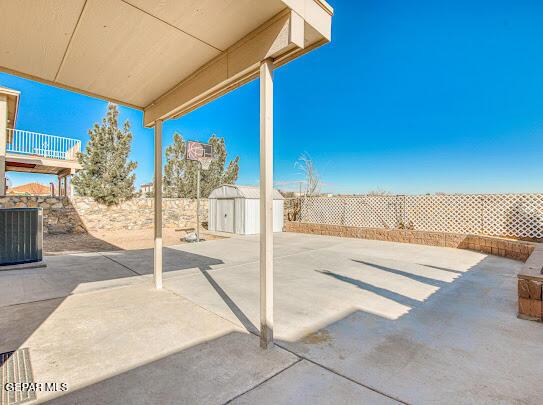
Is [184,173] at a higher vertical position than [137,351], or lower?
higher

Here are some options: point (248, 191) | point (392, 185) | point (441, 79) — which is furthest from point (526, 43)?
point (248, 191)

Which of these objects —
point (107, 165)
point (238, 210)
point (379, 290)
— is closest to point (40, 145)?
point (107, 165)

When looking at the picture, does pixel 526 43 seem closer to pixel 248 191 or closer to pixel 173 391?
pixel 248 191

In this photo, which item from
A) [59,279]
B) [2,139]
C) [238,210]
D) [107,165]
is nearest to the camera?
[59,279]

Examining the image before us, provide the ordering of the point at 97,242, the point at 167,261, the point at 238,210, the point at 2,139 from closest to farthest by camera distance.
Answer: the point at 167,261
the point at 2,139
the point at 97,242
the point at 238,210

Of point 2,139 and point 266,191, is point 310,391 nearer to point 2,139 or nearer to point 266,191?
point 266,191

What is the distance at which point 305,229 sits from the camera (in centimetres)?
1161

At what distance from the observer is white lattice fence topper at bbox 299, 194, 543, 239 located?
7152 millimetres

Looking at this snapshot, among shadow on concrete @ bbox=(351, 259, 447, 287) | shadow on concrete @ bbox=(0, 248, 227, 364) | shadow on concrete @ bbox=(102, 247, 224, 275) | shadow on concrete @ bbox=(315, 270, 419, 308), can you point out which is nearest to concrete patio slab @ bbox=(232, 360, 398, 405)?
shadow on concrete @ bbox=(0, 248, 227, 364)

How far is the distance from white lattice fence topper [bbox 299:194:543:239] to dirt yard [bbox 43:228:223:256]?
17.3 feet

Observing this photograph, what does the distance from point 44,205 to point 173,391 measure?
12.4 m

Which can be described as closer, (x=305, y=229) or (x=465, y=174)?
(x=305, y=229)

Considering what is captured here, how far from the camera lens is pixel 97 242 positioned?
9.41 meters

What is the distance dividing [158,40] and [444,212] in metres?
9.34
